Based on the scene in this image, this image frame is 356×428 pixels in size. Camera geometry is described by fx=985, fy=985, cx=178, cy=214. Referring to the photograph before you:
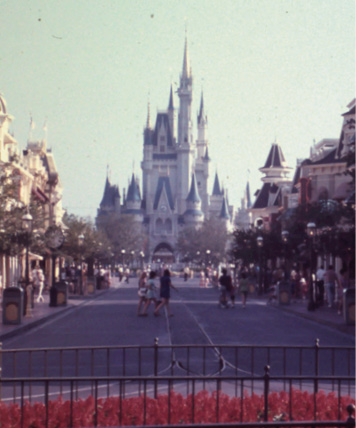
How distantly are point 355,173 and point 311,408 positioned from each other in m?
19.8

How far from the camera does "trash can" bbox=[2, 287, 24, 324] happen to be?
86.0 ft

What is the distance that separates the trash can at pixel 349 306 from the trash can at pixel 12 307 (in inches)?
344

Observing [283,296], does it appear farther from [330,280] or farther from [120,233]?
[120,233]

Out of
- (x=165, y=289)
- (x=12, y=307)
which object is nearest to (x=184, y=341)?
(x=12, y=307)

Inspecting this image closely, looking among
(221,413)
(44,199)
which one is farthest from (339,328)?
(44,199)

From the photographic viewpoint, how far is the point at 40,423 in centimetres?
846

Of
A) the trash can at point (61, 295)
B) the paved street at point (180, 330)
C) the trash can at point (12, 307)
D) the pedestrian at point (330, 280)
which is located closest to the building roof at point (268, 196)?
the pedestrian at point (330, 280)

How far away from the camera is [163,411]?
8.84m

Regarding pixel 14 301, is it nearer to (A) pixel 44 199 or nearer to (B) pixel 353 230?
(B) pixel 353 230

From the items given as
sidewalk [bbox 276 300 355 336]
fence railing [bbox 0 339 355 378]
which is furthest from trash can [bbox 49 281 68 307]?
fence railing [bbox 0 339 355 378]

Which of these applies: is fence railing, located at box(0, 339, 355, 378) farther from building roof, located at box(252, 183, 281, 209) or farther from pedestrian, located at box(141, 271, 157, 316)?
building roof, located at box(252, 183, 281, 209)

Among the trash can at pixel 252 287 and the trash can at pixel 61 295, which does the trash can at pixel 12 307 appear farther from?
the trash can at pixel 252 287

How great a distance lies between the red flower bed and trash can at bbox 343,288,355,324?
55.9 feet

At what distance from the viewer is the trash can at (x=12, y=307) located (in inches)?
1032
